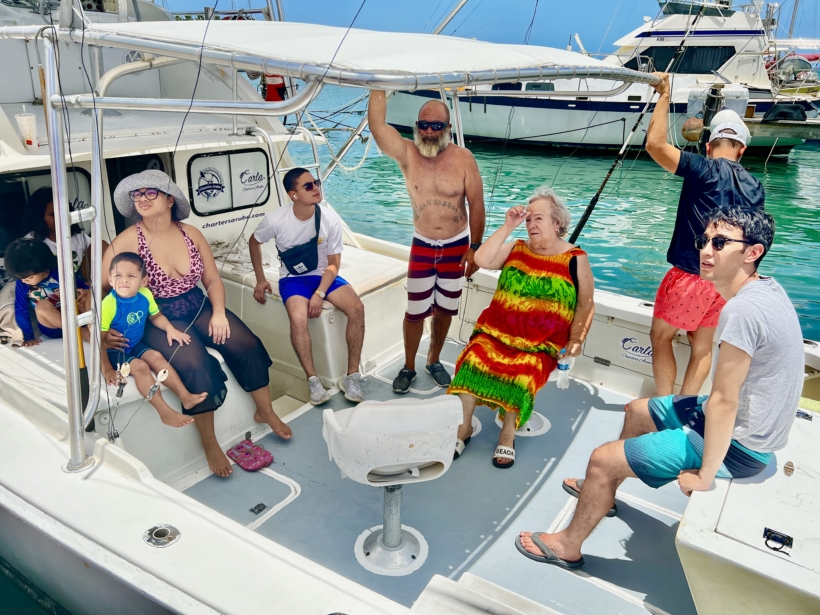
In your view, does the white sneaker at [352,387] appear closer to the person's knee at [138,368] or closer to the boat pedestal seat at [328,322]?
the boat pedestal seat at [328,322]

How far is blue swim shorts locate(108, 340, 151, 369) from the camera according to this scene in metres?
2.57

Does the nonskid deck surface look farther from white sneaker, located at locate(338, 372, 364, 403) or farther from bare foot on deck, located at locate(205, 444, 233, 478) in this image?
white sneaker, located at locate(338, 372, 364, 403)

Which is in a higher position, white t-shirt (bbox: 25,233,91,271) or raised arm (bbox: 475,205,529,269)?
raised arm (bbox: 475,205,529,269)

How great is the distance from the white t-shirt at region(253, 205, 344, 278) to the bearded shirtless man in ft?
1.52

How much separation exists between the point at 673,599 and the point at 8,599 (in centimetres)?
272

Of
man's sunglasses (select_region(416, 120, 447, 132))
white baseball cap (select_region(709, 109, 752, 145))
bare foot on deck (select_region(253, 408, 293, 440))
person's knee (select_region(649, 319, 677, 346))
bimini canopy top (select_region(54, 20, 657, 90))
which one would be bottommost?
bare foot on deck (select_region(253, 408, 293, 440))

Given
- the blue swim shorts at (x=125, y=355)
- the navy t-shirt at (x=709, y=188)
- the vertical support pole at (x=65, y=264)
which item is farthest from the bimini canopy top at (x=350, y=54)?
the blue swim shorts at (x=125, y=355)

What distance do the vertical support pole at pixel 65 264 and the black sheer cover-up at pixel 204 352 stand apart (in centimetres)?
57

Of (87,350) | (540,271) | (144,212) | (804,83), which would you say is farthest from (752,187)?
(804,83)

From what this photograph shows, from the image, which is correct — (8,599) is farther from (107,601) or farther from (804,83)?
(804,83)

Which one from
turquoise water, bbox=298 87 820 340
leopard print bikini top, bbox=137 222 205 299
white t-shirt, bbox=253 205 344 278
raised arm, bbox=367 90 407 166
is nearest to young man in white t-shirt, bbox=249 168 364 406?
white t-shirt, bbox=253 205 344 278

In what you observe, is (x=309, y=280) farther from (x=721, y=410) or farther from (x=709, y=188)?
(x=721, y=410)

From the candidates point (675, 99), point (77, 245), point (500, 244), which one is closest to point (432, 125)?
point (500, 244)

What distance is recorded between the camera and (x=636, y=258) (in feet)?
31.1
